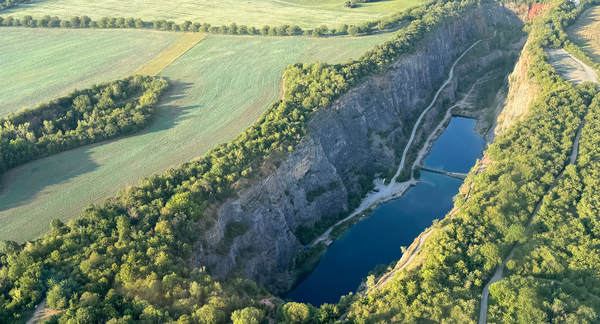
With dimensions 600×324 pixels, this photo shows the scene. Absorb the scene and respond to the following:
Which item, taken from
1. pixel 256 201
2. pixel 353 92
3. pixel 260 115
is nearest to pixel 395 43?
pixel 353 92

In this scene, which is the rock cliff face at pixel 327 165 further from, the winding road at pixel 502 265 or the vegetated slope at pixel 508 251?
the winding road at pixel 502 265

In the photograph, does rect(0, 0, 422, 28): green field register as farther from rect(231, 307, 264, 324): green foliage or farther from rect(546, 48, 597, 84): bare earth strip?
rect(231, 307, 264, 324): green foliage

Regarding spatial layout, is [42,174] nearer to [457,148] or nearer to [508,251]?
[508,251]

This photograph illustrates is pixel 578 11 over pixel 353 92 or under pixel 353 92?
over

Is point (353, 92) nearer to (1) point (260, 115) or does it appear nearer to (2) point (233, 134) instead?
(1) point (260, 115)

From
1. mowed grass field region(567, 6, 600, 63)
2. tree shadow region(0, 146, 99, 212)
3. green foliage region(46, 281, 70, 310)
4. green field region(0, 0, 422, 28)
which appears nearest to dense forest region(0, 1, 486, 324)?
green foliage region(46, 281, 70, 310)

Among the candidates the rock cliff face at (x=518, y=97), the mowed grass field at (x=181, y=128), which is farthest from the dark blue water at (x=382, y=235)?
the mowed grass field at (x=181, y=128)

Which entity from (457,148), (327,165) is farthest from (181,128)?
(457,148)
